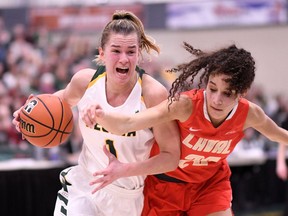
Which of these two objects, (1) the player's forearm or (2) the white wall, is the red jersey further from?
(2) the white wall

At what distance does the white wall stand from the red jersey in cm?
1017

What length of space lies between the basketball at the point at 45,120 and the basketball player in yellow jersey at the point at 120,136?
0.12m

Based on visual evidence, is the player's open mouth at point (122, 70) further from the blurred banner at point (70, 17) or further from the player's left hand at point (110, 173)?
the blurred banner at point (70, 17)

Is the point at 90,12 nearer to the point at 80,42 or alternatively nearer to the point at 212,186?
the point at 80,42

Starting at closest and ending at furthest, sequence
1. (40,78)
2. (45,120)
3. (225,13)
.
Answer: (45,120)
(40,78)
(225,13)

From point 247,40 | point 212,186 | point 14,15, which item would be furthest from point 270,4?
point 212,186

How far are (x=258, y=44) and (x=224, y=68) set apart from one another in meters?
11.3

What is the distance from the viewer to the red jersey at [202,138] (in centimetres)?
423

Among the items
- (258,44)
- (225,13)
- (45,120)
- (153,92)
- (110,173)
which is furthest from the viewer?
(258,44)

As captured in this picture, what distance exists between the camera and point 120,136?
4273 millimetres

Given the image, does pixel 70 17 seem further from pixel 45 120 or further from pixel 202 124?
pixel 202 124

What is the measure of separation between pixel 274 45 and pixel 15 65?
6.65 metres

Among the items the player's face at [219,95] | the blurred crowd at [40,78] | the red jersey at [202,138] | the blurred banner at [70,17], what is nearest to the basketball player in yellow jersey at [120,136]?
the red jersey at [202,138]

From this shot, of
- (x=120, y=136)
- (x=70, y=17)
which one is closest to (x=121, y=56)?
(x=120, y=136)
